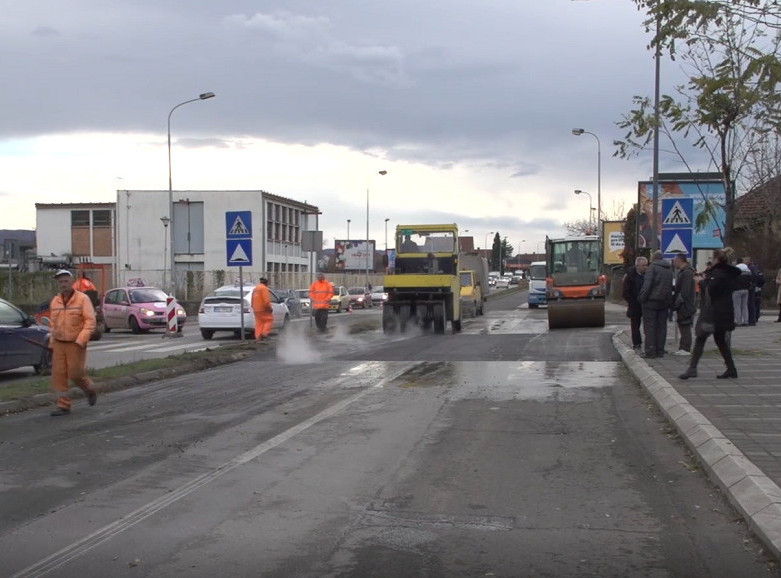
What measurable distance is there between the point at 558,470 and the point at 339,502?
2.08 meters

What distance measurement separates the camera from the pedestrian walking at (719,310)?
1168 cm

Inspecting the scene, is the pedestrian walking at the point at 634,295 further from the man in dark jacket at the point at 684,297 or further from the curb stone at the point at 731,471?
the curb stone at the point at 731,471

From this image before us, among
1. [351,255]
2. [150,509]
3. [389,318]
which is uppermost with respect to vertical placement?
[351,255]

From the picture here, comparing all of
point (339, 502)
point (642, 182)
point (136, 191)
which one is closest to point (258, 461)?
point (339, 502)

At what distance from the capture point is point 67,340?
34.1 ft

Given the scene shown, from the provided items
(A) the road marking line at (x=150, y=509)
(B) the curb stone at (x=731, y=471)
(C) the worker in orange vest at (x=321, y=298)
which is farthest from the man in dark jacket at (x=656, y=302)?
(C) the worker in orange vest at (x=321, y=298)

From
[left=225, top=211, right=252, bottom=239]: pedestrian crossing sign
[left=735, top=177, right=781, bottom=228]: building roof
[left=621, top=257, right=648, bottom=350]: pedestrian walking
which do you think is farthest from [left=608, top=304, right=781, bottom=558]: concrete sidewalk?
[left=735, top=177, right=781, bottom=228]: building roof

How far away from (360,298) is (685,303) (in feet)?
145

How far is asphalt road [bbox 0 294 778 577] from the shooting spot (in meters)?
5.19

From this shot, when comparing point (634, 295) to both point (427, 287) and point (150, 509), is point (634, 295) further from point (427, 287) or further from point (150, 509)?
point (150, 509)

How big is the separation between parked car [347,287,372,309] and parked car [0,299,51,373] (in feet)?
138

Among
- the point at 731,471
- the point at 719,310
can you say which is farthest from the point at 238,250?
the point at 731,471

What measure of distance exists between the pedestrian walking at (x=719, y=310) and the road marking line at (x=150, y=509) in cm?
537

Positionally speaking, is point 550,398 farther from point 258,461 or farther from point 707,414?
point 258,461
